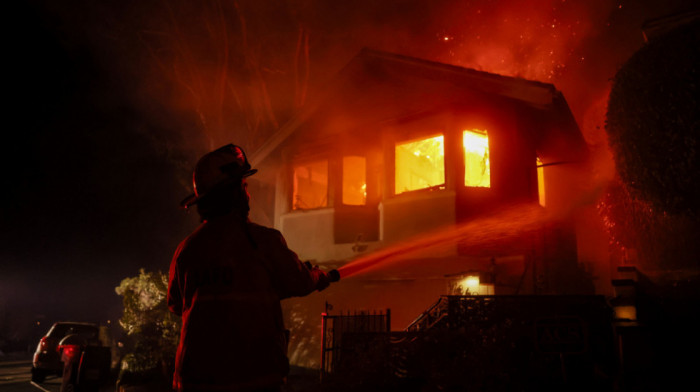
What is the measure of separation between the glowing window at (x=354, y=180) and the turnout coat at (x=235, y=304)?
11323 millimetres

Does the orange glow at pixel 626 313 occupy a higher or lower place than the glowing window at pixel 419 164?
lower

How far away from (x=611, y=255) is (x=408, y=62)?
439 inches

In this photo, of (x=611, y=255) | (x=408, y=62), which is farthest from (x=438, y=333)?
(x=611, y=255)

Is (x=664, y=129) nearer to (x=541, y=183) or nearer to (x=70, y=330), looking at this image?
(x=541, y=183)

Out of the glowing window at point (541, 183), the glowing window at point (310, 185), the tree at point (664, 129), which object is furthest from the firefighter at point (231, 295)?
the glowing window at point (541, 183)

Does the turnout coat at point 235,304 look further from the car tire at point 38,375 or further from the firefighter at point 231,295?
the car tire at point 38,375

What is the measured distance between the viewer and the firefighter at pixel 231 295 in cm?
270

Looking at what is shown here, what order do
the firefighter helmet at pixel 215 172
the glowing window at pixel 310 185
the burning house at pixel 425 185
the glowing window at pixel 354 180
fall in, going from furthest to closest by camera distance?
1. the glowing window at pixel 310 185
2. the glowing window at pixel 354 180
3. the burning house at pixel 425 185
4. the firefighter helmet at pixel 215 172

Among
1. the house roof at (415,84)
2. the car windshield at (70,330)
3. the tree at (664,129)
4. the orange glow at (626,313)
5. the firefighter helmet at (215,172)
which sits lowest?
the car windshield at (70,330)

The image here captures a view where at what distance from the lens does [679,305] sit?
762 cm

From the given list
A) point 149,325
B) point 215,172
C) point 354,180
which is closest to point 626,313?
point 215,172

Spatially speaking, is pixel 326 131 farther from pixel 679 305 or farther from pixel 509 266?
pixel 679 305

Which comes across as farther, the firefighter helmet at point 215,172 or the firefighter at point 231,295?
the firefighter helmet at point 215,172

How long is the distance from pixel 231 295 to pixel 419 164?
11.4 meters
